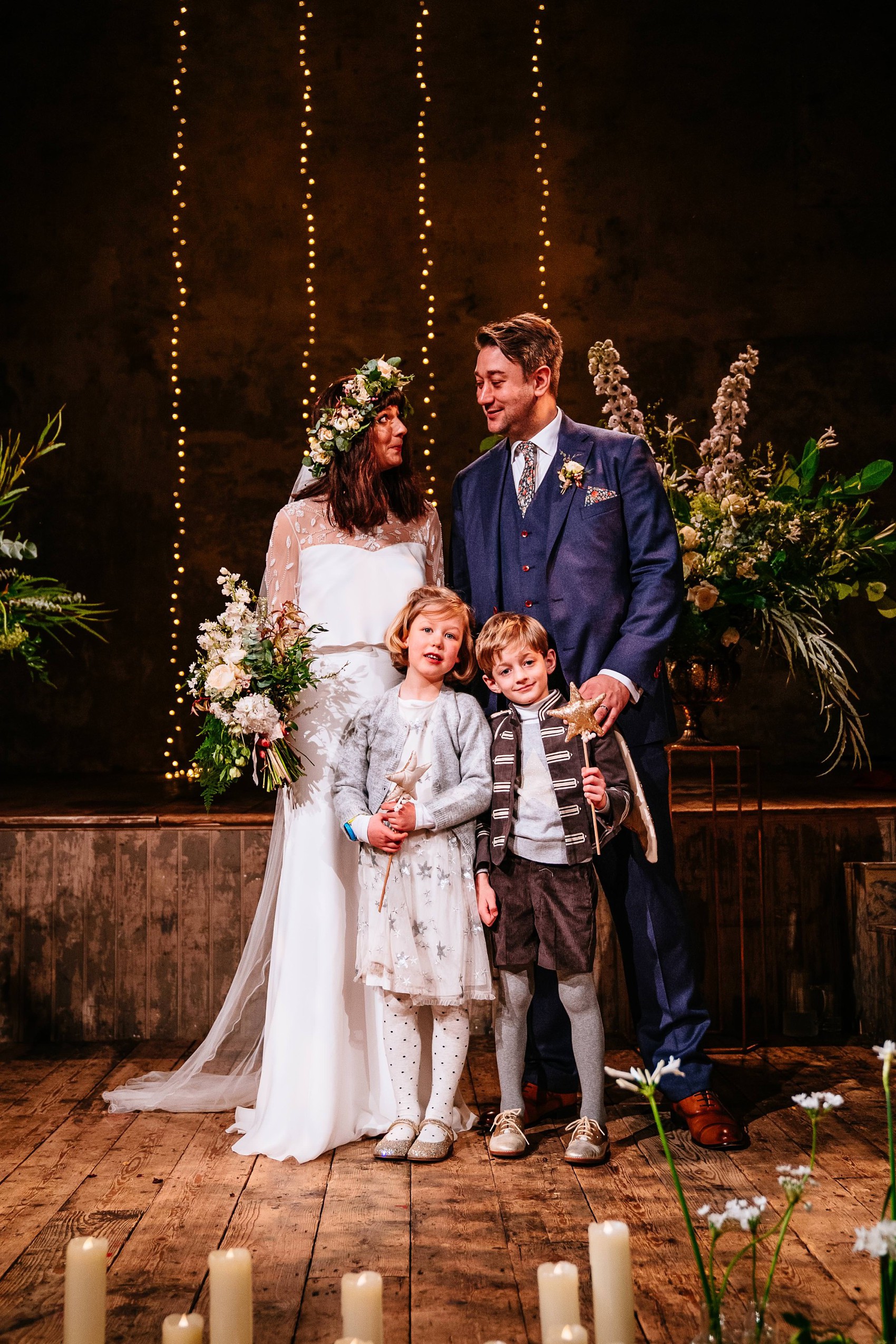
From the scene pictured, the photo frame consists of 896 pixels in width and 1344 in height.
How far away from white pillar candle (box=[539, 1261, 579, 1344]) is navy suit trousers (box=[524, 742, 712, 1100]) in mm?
1554

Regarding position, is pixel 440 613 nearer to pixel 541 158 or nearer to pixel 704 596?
pixel 704 596

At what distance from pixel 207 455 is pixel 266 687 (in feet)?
13.4

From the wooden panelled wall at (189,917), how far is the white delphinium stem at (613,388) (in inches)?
50.0

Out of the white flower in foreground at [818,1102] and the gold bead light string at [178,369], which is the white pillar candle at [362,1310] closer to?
the white flower in foreground at [818,1102]

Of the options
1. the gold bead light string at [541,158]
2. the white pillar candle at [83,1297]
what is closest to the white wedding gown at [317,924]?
the white pillar candle at [83,1297]

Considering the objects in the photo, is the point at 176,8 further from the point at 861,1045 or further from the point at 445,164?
the point at 861,1045

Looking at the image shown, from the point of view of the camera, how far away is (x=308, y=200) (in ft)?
21.7

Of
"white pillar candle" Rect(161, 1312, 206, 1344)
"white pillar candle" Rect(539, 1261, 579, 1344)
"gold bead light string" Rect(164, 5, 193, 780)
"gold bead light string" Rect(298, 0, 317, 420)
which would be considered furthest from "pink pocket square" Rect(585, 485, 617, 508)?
"gold bead light string" Rect(164, 5, 193, 780)

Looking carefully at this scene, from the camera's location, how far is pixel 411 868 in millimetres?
2809

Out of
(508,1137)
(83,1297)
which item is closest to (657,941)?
(508,1137)

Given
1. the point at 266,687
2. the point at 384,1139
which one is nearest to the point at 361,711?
the point at 266,687

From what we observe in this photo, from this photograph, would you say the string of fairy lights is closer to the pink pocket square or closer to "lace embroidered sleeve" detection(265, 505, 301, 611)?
"lace embroidered sleeve" detection(265, 505, 301, 611)

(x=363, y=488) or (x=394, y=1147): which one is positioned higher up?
(x=363, y=488)

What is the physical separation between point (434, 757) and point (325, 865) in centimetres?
42
